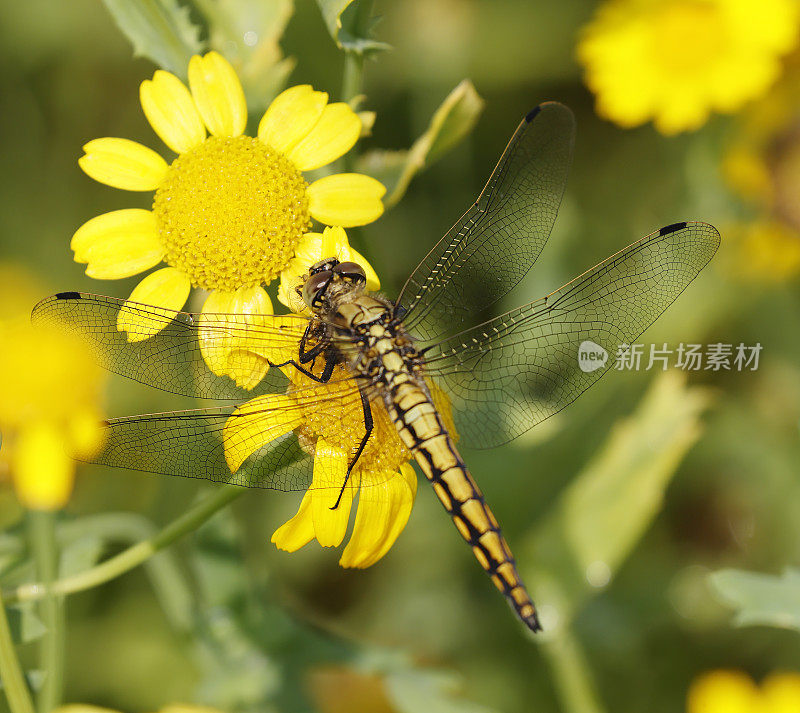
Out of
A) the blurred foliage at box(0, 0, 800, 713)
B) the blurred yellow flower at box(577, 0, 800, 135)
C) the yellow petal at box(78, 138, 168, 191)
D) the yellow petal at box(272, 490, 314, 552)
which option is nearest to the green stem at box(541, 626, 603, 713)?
the blurred foliage at box(0, 0, 800, 713)

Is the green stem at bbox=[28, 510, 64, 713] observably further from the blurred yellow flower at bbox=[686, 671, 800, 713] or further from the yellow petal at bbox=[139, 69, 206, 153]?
the blurred yellow flower at bbox=[686, 671, 800, 713]

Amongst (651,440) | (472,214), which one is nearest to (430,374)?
(472,214)

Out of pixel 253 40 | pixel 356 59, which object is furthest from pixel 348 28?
pixel 253 40

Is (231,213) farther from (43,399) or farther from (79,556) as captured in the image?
(43,399)

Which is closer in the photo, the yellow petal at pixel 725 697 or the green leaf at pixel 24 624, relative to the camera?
the green leaf at pixel 24 624

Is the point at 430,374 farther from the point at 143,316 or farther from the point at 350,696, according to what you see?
the point at 350,696

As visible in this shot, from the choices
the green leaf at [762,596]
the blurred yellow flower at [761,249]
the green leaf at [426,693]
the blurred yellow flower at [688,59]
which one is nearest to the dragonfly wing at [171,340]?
the green leaf at [426,693]

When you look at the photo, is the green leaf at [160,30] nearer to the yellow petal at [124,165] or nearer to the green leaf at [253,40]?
the green leaf at [253,40]
